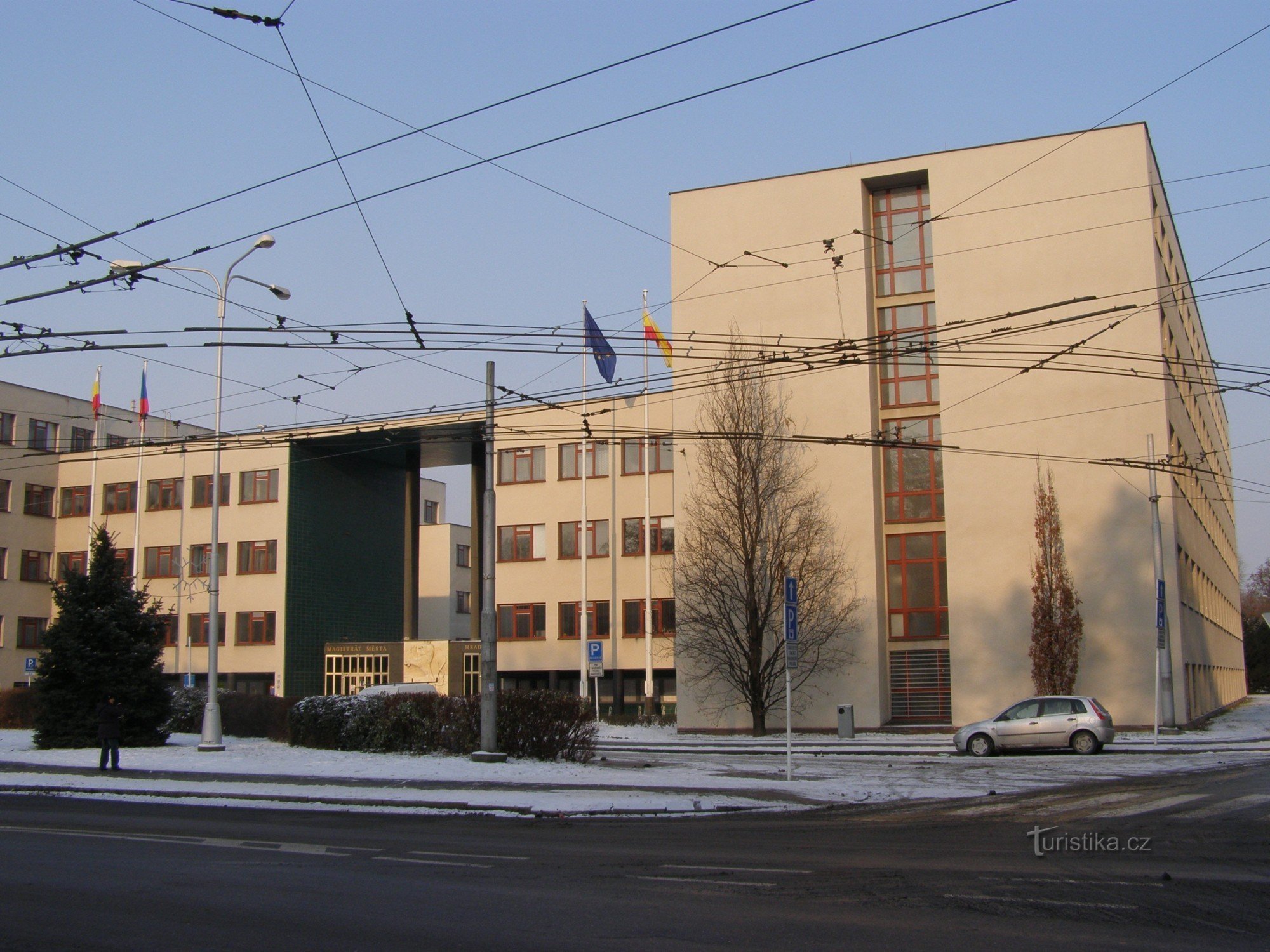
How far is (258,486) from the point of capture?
55875 millimetres

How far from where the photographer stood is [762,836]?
1356 cm

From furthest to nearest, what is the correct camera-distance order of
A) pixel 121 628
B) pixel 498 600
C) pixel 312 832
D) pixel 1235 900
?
1. pixel 498 600
2. pixel 121 628
3. pixel 312 832
4. pixel 1235 900

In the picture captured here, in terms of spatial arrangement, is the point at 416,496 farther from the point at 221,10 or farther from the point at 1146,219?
the point at 221,10

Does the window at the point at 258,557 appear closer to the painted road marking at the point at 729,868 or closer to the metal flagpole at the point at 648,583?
the metal flagpole at the point at 648,583

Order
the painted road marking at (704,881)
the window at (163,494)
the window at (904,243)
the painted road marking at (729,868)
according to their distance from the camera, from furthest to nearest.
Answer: the window at (163,494) → the window at (904,243) → the painted road marking at (729,868) → the painted road marking at (704,881)

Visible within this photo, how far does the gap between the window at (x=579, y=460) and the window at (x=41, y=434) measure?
26728mm

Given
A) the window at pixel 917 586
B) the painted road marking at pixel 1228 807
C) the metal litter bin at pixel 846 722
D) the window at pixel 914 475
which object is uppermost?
the window at pixel 914 475

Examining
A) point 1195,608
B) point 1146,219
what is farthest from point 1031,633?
point 1146,219

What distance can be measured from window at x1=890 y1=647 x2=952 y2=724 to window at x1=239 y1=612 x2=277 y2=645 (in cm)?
2991

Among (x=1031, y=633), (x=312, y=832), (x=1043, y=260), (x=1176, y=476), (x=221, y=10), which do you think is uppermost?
(x=1043, y=260)

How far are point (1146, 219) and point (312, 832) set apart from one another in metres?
30.7

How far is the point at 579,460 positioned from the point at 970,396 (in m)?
19.7

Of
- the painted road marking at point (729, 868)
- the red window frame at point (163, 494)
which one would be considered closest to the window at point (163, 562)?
the red window frame at point (163, 494)

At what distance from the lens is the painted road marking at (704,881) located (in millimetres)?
9914
